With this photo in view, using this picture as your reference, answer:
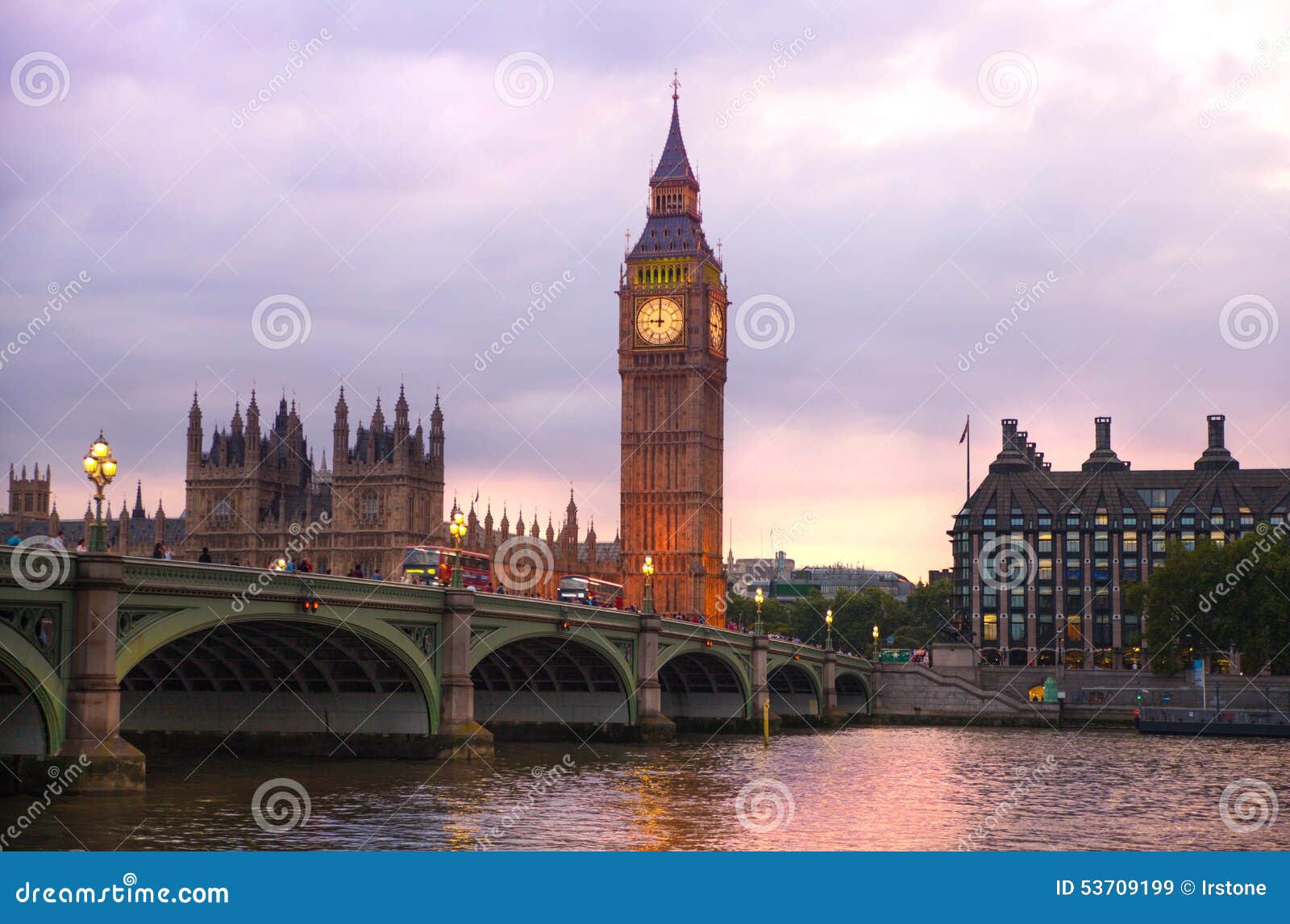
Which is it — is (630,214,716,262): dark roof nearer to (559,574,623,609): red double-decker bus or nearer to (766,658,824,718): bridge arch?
(559,574,623,609): red double-decker bus

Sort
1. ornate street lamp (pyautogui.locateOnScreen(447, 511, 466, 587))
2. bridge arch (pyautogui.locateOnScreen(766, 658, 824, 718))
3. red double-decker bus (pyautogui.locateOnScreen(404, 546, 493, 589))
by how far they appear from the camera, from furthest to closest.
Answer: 1. bridge arch (pyautogui.locateOnScreen(766, 658, 824, 718))
2. red double-decker bus (pyautogui.locateOnScreen(404, 546, 493, 589))
3. ornate street lamp (pyautogui.locateOnScreen(447, 511, 466, 587))

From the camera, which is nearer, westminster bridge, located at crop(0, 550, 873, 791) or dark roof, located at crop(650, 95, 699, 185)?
westminster bridge, located at crop(0, 550, 873, 791)

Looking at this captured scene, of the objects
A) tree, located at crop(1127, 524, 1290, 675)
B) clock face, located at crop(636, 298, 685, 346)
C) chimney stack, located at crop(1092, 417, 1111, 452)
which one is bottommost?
tree, located at crop(1127, 524, 1290, 675)

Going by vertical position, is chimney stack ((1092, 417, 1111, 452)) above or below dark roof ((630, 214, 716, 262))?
below

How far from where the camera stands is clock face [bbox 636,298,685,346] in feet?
577

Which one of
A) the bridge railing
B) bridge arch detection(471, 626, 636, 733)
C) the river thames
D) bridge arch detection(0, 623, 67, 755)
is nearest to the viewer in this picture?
the river thames

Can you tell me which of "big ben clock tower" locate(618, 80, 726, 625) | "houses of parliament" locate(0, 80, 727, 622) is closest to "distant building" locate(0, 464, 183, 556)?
"houses of parliament" locate(0, 80, 727, 622)

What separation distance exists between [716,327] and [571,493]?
25610mm

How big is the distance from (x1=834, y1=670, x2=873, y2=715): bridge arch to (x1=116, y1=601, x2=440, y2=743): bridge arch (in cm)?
5934

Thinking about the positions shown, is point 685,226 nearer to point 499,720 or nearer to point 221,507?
point 221,507

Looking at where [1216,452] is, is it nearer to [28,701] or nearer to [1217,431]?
[1217,431]

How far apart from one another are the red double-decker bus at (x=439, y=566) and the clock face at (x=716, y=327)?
6705cm

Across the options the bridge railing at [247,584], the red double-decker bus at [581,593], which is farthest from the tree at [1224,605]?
the bridge railing at [247,584]

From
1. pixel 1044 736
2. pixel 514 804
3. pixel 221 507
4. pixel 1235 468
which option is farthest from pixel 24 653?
pixel 1235 468
